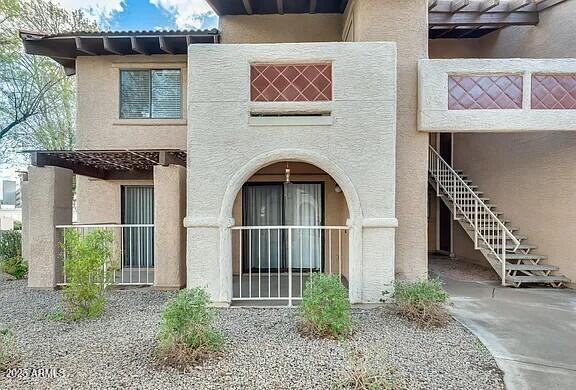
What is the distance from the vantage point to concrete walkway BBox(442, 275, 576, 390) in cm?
495

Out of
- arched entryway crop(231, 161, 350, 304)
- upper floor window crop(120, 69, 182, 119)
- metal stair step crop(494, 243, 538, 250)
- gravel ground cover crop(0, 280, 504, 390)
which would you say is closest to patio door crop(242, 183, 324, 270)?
arched entryway crop(231, 161, 350, 304)

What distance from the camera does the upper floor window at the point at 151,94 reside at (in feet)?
38.2

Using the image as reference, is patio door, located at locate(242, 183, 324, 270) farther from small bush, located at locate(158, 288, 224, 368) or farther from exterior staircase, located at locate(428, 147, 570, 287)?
small bush, located at locate(158, 288, 224, 368)

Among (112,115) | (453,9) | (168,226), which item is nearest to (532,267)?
(453,9)

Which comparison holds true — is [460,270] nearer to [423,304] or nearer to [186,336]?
[423,304]

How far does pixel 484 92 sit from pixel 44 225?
A: 11223mm

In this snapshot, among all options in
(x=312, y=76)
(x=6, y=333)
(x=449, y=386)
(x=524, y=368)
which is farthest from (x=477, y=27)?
(x=6, y=333)

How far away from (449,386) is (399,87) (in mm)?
6434

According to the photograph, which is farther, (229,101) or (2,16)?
(2,16)

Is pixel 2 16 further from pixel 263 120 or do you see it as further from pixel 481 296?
pixel 481 296

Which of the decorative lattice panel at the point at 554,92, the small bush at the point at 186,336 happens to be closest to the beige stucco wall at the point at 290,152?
the small bush at the point at 186,336

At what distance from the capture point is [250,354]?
540 cm

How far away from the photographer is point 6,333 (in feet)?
18.6

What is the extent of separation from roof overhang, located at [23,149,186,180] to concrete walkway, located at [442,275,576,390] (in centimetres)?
754
